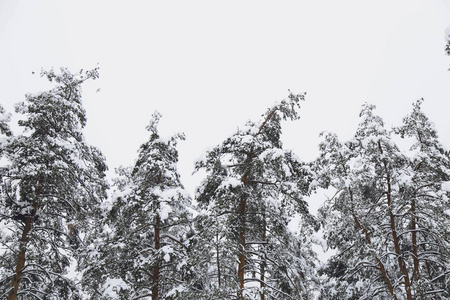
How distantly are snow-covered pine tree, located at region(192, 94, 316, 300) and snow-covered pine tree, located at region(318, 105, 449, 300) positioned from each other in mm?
1399

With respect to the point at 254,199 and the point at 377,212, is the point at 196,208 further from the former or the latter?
the point at 377,212

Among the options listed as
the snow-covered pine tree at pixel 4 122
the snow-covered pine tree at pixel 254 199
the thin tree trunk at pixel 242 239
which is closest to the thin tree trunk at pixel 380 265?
the snow-covered pine tree at pixel 254 199

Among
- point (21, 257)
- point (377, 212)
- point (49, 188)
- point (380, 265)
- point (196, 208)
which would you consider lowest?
point (380, 265)

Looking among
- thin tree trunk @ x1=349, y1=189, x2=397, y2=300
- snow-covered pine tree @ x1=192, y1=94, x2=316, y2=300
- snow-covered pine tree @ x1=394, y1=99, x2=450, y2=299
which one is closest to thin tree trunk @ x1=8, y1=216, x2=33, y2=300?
snow-covered pine tree @ x1=192, y1=94, x2=316, y2=300

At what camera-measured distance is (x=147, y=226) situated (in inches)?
427

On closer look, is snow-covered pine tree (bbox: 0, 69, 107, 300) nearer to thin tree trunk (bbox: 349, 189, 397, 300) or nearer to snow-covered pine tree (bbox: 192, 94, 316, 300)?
snow-covered pine tree (bbox: 192, 94, 316, 300)

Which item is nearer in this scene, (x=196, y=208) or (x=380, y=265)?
(x=380, y=265)

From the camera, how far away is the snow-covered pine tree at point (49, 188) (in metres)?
9.41

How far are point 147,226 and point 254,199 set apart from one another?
158 inches

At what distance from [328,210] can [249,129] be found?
566 centimetres

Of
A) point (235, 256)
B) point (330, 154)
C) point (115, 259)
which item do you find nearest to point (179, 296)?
point (235, 256)

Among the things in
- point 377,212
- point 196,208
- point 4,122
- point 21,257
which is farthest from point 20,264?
point 377,212

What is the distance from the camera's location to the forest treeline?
8992 millimetres

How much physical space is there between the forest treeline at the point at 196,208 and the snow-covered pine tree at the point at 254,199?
0.14 feet
